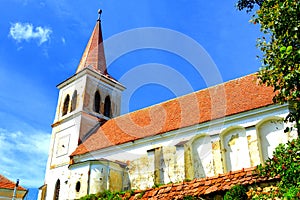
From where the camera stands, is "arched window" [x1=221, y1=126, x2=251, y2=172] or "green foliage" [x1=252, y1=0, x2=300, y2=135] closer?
"green foliage" [x1=252, y1=0, x2=300, y2=135]

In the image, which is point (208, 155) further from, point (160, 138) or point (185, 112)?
point (185, 112)

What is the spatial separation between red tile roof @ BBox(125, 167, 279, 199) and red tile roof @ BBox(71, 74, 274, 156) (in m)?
8.09

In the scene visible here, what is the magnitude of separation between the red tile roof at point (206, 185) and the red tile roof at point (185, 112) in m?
8.09

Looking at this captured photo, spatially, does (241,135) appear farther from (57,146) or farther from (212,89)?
(57,146)

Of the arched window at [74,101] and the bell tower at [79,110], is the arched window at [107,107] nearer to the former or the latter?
the bell tower at [79,110]

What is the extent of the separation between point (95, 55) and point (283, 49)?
26.7 m

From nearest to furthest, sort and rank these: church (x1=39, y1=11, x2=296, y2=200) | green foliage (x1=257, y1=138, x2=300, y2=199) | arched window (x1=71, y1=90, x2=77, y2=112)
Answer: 1. green foliage (x1=257, y1=138, x2=300, y2=199)
2. church (x1=39, y1=11, x2=296, y2=200)
3. arched window (x1=71, y1=90, x2=77, y2=112)

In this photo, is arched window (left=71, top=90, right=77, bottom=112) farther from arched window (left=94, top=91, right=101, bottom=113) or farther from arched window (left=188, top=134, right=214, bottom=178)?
arched window (left=188, top=134, right=214, bottom=178)

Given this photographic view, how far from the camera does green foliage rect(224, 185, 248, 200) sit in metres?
7.72

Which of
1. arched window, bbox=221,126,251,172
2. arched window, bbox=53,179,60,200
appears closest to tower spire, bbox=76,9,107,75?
arched window, bbox=53,179,60,200

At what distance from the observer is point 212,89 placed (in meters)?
21.3

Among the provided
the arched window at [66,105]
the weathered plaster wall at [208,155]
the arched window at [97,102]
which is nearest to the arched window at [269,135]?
the weathered plaster wall at [208,155]

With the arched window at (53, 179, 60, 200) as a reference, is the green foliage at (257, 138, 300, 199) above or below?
below

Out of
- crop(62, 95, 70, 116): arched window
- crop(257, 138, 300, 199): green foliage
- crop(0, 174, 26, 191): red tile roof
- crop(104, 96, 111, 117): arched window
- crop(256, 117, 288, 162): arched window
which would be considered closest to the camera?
crop(257, 138, 300, 199): green foliage
